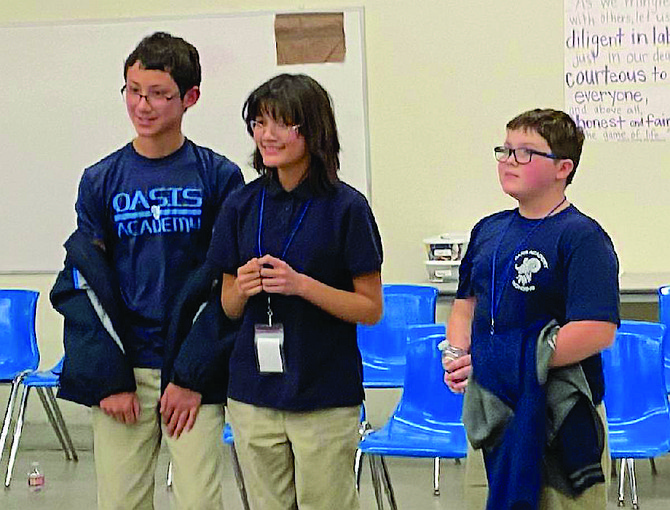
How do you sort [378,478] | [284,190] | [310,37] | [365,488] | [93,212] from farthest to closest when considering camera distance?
[310,37] < [365,488] < [378,478] < [93,212] < [284,190]

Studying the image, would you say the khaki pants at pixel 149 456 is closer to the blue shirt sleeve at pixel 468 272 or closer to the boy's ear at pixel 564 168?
the blue shirt sleeve at pixel 468 272

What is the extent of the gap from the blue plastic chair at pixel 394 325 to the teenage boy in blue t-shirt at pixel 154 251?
1.84 meters

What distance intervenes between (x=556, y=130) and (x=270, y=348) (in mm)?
764

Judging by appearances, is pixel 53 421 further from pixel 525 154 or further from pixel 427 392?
pixel 525 154

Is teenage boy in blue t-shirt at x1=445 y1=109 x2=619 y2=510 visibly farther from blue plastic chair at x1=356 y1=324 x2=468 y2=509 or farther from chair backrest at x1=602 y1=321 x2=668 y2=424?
chair backrest at x1=602 y1=321 x2=668 y2=424

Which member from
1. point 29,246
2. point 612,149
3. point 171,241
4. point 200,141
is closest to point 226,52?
point 200,141

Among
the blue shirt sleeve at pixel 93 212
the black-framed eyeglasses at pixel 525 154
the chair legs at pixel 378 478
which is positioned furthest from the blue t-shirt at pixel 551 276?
the chair legs at pixel 378 478

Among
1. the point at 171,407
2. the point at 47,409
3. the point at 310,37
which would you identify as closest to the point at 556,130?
the point at 171,407

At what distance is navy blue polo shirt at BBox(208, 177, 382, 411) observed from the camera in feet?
7.50

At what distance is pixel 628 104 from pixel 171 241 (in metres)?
2.86

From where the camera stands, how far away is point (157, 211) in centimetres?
238

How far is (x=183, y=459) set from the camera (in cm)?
237

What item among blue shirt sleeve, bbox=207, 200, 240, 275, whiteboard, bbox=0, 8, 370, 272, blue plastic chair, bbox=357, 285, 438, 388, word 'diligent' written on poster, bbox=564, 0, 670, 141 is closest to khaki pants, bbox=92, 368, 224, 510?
blue shirt sleeve, bbox=207, 200, 240, 275

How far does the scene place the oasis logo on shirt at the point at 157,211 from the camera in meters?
2.38
